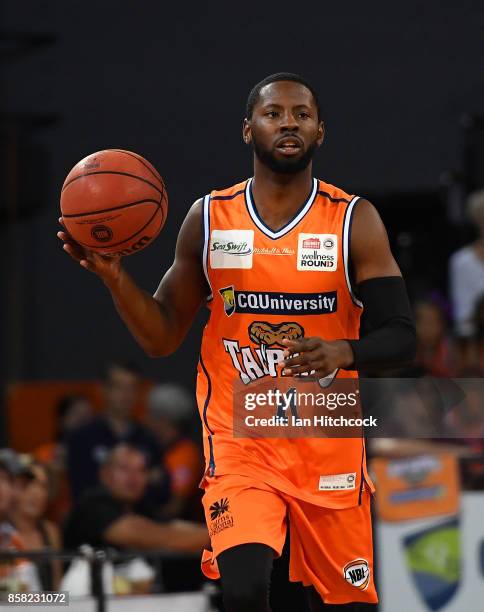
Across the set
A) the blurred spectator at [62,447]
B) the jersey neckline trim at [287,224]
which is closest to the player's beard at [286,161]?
the jersey neckline trim at [287,224]

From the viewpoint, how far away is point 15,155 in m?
10.9

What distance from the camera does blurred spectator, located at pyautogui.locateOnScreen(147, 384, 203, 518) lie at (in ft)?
25.8

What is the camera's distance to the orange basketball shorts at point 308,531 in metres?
3.87

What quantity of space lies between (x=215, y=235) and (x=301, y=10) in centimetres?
683

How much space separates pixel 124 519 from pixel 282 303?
2954 mm

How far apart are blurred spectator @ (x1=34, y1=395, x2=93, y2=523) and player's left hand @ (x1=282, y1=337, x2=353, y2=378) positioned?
13.0 feet

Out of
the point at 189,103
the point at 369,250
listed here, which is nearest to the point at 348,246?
the point at 369,250

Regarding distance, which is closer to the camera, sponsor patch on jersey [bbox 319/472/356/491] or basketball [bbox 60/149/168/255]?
basketball [bbox 60/149/168/255]

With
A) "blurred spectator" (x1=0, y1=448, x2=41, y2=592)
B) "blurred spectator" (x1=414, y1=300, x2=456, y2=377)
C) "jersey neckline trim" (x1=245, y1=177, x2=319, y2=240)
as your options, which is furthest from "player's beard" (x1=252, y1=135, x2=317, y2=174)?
"blurred spectator" (x1=414, y1=300, x2=456, y2=377)

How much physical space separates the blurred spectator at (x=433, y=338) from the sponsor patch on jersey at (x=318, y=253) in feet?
11.2

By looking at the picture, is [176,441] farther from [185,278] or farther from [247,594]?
[247,594]

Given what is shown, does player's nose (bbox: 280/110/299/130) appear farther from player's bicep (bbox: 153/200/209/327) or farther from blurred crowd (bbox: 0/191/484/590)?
blurred crowd (bbox: 0/191/484/590)

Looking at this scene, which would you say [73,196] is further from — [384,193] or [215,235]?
[384,193]

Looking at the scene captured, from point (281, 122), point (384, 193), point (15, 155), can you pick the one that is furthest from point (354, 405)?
point (15, 155)
